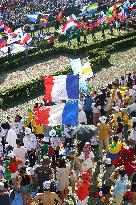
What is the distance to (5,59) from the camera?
3244cm

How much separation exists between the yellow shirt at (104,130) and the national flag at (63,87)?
6.22 ft

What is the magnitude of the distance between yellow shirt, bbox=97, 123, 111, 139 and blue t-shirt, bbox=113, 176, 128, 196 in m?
3.81

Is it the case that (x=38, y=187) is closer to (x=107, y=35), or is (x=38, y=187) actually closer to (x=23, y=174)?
(x=23, y=174)

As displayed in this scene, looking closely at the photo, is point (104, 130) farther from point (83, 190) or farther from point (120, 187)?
point (83, 190)

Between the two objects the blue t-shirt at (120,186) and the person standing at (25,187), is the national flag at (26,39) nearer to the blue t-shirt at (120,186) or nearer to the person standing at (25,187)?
the person standing at (25,187)

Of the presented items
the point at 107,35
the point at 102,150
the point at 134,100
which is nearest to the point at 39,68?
the point at 107,35

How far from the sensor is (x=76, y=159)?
605 inches

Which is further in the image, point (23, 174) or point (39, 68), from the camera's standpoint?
point (39, 68)

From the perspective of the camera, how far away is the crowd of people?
1362cm

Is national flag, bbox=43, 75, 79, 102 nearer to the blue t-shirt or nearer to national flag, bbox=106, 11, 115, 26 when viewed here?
the blue t-shirt

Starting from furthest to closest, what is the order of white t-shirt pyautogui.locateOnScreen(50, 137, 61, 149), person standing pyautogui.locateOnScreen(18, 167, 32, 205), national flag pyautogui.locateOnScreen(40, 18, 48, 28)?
national flag pyautogui.locateOnScreen(40, 18, 48, 28) → white t-shirt pyautogui.locateOnScreen(50, 137, 61, 149) → person standing pyautogui.locateOnScreen(18, 167, 32, 205)

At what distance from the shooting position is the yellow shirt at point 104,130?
17016 millimetres

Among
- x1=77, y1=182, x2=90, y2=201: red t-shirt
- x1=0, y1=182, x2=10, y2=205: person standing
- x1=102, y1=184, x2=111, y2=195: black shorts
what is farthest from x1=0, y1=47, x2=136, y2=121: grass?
x1=77, y1=182, x2=90, y2=201: red t-shirt

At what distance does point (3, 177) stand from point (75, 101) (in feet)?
12.0
